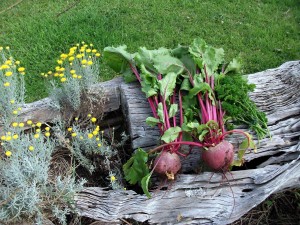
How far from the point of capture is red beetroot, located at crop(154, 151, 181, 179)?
2543 millimetres

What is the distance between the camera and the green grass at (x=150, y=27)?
5082mm

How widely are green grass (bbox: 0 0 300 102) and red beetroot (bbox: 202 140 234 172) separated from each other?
242 cm

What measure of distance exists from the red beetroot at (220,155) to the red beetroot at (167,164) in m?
0.19

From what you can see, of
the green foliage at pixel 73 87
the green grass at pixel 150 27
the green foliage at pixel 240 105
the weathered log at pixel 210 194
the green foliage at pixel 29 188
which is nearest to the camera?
the green foliage at pixel 29 188

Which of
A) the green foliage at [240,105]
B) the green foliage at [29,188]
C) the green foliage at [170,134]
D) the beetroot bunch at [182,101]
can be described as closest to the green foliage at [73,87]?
the beetroot bunch at [182,101]

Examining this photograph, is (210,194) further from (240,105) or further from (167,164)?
(240,105)

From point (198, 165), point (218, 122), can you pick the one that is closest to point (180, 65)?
point (218, 122)

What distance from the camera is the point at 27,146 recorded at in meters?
2.56

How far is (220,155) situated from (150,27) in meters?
3.29

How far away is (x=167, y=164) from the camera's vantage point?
8.36 feet

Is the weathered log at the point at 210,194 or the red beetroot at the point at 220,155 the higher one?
the red beetroot at the point at 220,155

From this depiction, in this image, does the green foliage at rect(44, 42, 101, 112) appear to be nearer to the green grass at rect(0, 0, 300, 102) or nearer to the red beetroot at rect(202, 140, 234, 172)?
the red beetroot at rect(202, 140, 234, 172)

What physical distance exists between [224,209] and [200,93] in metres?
0.79

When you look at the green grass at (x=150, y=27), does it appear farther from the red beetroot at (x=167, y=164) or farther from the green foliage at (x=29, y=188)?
the red beetroot at (x=167, y=164)
